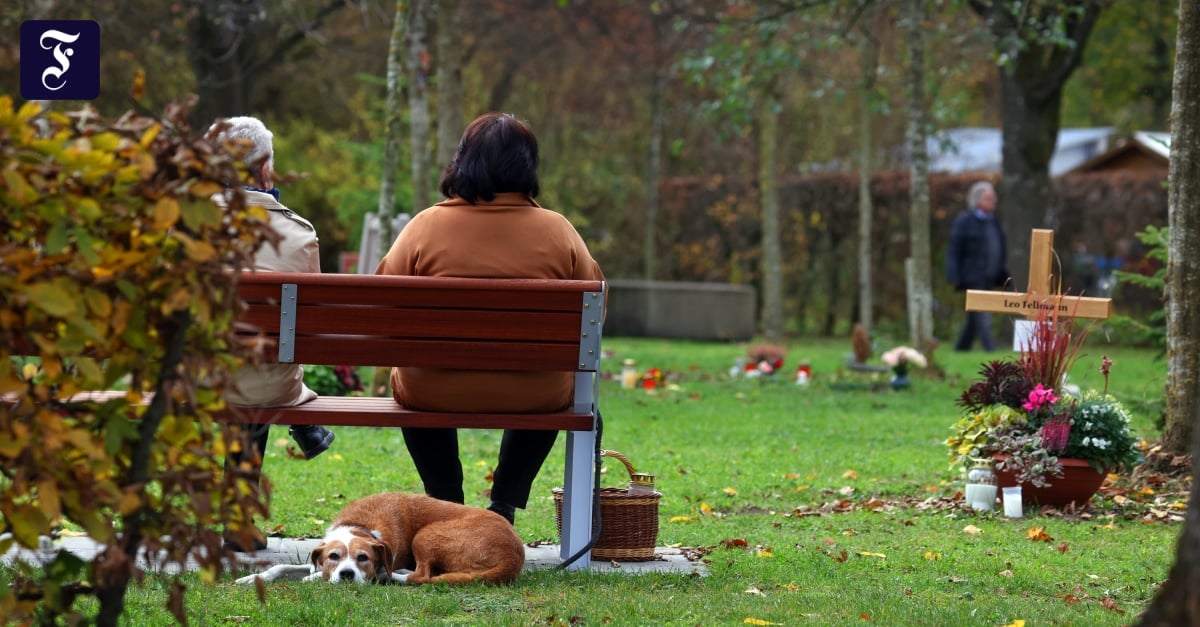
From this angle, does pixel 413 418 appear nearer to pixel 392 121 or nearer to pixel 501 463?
pixel 501 463

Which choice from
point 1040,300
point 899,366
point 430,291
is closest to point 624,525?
point 430,291

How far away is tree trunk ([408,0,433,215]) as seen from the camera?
11.4m

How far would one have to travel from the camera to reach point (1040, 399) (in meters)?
7.12

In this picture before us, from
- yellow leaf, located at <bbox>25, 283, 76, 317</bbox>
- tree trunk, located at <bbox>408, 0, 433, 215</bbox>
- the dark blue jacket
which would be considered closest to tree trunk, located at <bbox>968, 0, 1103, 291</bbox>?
the dark blue jacket

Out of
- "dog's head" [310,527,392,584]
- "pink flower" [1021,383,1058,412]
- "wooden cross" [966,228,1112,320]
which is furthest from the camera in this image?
"wooden cross" [966,228,1112,320]

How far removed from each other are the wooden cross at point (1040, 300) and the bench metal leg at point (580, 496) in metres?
3.04

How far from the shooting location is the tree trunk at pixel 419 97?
11.4 meters

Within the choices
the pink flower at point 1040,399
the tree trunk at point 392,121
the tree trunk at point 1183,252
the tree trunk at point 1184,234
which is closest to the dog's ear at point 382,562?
the pink flower at point 1040,399

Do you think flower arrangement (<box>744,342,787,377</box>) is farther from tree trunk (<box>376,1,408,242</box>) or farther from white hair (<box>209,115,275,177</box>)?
white hair (<box>209,115,275,177</box>)

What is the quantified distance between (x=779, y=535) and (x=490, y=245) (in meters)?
2.03

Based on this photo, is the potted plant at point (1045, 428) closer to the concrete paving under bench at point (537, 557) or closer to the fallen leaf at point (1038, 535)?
the fallen leaf at point (1038, 535)

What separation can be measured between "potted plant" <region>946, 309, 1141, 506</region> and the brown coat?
2648 mm

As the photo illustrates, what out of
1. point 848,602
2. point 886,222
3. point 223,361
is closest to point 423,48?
point 848,602

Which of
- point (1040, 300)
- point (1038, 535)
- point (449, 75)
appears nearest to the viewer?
point (1038, 535)
